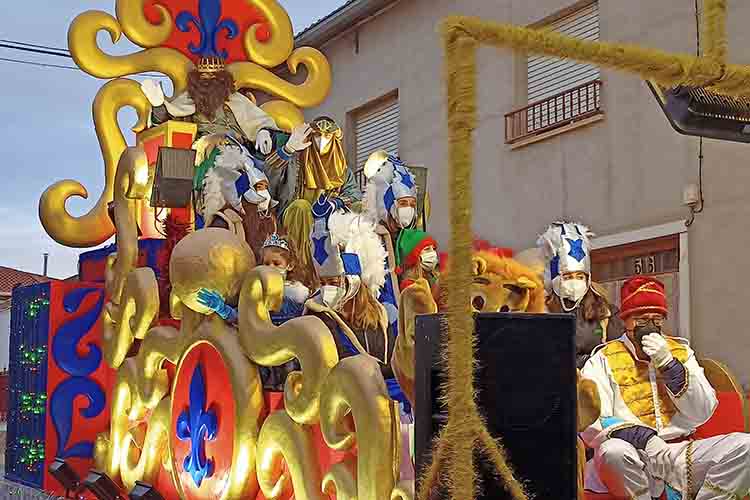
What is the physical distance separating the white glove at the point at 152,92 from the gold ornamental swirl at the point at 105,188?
0.10ft

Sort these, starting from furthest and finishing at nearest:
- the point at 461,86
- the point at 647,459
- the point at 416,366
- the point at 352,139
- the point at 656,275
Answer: the point at 352,139 < the point at 656,275 < the point at 647,459 < the point at 416,366 < the point at 461,86

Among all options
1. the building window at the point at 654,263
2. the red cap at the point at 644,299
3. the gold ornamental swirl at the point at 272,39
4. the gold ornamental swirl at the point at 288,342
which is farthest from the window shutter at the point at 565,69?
the gold ornamental swirl at the point at 288,342

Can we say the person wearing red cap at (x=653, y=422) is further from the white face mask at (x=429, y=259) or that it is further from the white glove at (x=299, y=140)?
the white glove at (x=299, y=140)

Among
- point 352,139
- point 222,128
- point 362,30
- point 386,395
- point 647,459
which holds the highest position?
point 362,30

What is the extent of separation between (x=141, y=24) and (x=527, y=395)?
4466mm

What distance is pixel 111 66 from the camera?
652cm

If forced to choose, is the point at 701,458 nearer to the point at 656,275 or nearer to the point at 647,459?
the point at 647,459

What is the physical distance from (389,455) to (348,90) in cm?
1076

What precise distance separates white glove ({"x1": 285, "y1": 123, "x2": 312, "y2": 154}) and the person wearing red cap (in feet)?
6.53

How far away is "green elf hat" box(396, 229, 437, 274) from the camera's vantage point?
5.22 metres

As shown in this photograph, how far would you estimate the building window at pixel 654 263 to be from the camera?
8.77 m

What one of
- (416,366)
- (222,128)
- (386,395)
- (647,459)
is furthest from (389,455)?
(222,128)

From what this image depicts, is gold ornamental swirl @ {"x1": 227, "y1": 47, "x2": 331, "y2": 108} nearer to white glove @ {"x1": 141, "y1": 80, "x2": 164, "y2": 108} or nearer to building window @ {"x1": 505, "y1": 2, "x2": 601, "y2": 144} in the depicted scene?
white glove @ {"x1": 141, "y1": 80, "x2": 164, "y2": 108}

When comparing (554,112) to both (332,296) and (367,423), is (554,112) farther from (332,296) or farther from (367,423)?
(367,423)
